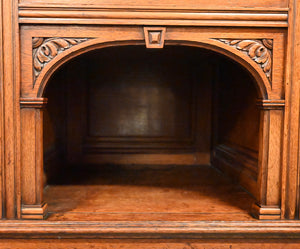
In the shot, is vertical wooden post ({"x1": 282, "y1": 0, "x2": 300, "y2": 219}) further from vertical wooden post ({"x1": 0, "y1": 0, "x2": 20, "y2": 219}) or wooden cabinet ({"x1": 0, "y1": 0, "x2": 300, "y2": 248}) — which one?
vertical wooden post ({"x1": 0, "y1": 0, "x2": 20, "y2": 219})

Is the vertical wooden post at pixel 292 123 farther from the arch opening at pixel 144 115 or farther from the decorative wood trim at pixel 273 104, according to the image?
the arch opening at pixel 144 115

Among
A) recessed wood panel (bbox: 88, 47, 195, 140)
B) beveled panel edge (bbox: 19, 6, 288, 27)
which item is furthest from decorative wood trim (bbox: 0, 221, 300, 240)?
recessed wood panel (bbox: 88, 47, 195, 140)

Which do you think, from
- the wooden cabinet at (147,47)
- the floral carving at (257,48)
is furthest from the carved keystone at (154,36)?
the floral carving at (257,48)

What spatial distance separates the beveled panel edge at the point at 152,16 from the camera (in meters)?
1.33

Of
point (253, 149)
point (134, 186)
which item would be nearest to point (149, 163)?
point (134, 186)

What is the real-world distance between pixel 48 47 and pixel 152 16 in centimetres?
50

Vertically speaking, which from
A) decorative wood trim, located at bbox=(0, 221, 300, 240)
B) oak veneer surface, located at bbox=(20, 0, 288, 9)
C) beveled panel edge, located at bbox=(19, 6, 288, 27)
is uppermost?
oak veneer surface, located at bbox=(20, 0, 288, 9)

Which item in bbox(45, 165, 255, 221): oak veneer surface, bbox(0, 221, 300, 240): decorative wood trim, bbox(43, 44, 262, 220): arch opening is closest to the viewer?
bbox(0, 221, 300, 240): decorative wood trim

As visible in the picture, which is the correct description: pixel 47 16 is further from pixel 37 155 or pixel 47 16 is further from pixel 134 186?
pixel 134 186

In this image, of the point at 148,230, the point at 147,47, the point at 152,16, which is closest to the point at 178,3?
the point at 152,16

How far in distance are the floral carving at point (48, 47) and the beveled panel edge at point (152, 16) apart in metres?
0.08

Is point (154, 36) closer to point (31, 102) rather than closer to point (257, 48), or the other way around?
point (257, 48)

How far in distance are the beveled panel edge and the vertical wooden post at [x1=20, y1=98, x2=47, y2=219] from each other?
0.39m

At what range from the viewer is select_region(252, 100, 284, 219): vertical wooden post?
1377 millimetres
